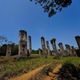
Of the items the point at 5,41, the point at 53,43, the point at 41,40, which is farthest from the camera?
the point at 5,41

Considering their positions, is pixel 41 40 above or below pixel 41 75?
above

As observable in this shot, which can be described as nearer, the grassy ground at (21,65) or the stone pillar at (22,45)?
the grassy ground at (21,65)

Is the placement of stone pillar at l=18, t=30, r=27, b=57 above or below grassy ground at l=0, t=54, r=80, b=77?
above

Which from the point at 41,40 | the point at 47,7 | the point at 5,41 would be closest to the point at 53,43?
the point at 41,40

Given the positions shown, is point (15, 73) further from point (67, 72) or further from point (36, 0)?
point (36, 0)

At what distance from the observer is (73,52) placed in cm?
4853

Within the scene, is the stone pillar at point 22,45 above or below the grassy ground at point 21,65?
above

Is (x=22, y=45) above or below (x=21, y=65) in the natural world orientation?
above

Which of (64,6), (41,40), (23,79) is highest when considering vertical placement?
(41,40)

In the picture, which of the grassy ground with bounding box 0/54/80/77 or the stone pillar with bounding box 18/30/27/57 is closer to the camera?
the grassy ground with bounding box 0/54/80/77

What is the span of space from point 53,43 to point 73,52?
5.96 metres

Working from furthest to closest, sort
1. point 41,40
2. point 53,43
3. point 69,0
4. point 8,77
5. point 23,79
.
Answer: point 53,43 < point 41,40 < point 69,0 < point 8,77 < point 23,79

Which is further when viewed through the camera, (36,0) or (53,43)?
(53,43)

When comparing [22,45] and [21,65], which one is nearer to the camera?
[21,65]
